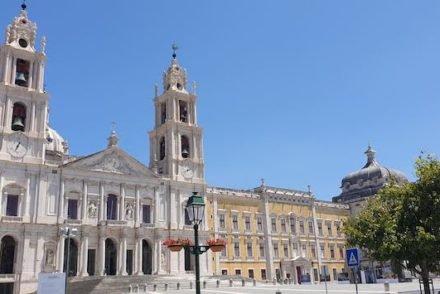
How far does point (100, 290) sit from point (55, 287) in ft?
74.5

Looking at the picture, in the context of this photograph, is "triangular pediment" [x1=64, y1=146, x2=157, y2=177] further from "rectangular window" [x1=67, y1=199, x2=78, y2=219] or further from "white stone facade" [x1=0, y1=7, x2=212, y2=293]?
"rectangular window" [x1=67, y1=199, x2=78, y2=219]

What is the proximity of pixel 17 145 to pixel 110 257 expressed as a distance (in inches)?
514

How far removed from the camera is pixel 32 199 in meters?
40.1

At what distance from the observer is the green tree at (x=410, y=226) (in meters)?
18.0

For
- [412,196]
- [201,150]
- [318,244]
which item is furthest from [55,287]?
[318,244]

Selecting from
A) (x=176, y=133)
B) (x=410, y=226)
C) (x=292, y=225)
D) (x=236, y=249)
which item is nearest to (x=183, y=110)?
(x=176, y=133)

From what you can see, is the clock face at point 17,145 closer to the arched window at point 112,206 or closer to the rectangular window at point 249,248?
the arched window at point 112,206

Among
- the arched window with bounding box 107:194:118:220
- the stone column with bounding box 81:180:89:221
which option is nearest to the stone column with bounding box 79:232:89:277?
the stone column with bounding box 81:180:89:221

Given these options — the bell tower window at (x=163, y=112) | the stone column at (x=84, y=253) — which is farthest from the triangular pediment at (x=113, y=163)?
the bell tower window at (x=163, y=112)

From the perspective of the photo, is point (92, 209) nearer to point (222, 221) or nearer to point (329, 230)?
point (222, 221)

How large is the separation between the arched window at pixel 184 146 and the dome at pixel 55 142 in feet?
50.4

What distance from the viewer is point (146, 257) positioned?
46625 millimetres

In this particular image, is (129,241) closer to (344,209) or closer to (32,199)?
(32,199)

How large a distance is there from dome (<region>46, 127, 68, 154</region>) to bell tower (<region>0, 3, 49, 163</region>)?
15405mm
